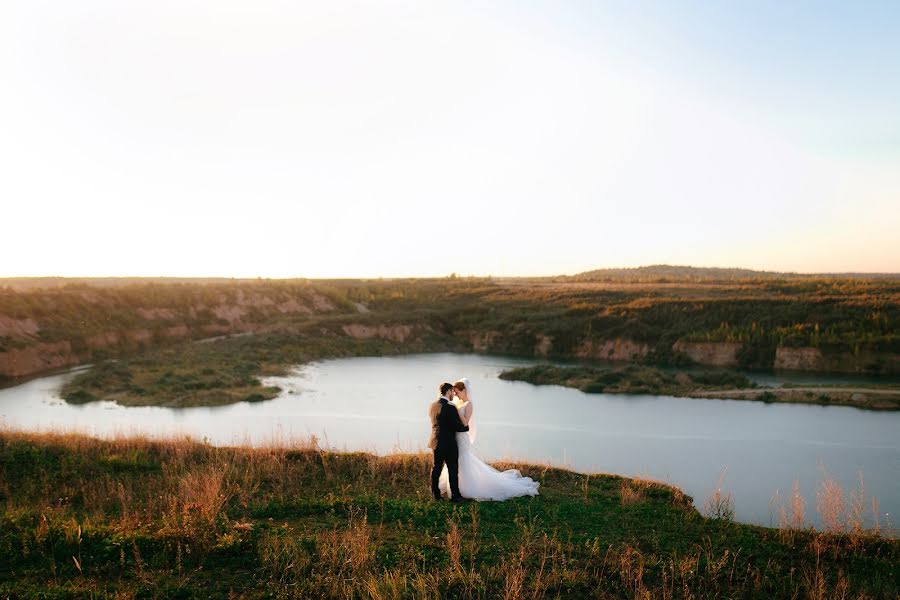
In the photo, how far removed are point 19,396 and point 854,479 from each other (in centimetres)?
2657

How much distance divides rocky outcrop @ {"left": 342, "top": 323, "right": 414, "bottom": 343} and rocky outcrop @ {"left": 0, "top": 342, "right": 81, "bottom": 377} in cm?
1546

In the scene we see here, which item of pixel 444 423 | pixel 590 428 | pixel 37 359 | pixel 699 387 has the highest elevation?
pixel 444 423

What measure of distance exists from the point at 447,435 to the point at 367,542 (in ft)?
8.07

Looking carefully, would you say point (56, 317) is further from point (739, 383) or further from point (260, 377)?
point (739, 383)

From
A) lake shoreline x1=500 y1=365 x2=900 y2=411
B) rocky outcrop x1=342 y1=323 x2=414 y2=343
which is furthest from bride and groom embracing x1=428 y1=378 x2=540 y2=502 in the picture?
rocky outcrop x1=342 y1=323 x2=414 y2=343

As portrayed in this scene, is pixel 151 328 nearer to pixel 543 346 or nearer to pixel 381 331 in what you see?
pixel 381 331

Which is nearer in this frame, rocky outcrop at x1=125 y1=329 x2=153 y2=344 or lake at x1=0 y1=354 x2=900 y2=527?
lake at x1=0 y1=354 x2=900 y2=527

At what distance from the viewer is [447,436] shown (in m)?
9.16

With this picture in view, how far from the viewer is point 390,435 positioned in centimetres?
1920

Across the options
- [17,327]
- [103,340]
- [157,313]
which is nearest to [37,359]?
[17,327]

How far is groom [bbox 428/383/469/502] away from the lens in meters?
9.09

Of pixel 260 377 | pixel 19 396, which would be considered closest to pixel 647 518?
pixel 260 377

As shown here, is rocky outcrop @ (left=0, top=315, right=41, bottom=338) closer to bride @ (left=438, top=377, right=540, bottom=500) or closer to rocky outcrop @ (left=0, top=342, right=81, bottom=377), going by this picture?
rocky outcrop @ (left=0, top=342, right=81, bottom=377)

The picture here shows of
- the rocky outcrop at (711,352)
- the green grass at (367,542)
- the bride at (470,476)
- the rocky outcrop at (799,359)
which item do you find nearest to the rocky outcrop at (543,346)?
the rocky outcrop at (711,352)
